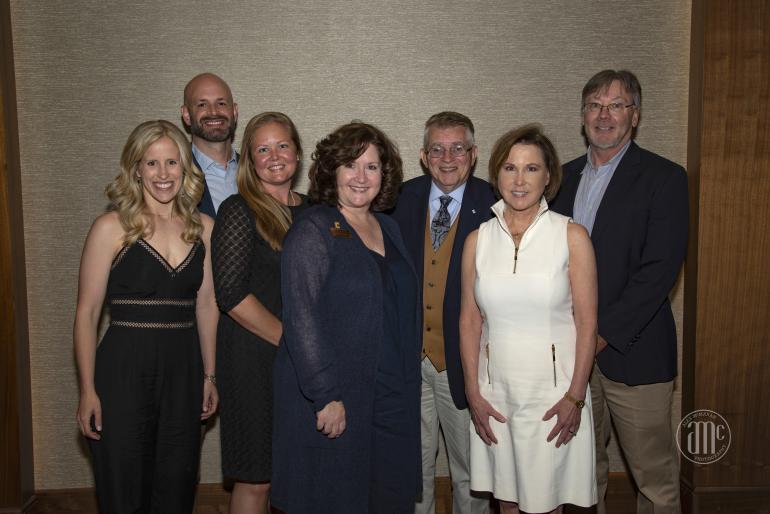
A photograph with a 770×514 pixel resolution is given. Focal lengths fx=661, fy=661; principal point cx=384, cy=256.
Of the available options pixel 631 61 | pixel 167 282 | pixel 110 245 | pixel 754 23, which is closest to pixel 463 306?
pixel 167 282

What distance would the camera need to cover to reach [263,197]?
2.46 metres

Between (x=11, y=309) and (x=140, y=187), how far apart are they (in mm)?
1330

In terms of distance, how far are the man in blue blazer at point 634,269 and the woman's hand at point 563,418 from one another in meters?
0.44

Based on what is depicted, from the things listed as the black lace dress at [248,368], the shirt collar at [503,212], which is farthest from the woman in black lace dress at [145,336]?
the shirt collar at [503,212]

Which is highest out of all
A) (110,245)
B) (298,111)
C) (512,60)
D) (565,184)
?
(512,60)

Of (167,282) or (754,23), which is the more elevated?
(754,23)

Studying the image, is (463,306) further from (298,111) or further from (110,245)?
(298,111)

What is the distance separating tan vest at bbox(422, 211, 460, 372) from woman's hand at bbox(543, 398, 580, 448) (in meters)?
0.61

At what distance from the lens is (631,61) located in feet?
11.6

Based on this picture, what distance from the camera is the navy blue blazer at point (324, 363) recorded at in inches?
81.9

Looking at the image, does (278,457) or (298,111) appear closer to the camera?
(278,457)

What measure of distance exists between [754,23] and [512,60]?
1.16m

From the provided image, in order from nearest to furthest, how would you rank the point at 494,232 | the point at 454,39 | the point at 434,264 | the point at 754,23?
the point at 494,232 < the point at 434,264 < the point at 754,23 < the point at 454,39

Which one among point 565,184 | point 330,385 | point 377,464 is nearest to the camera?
point 330,385
